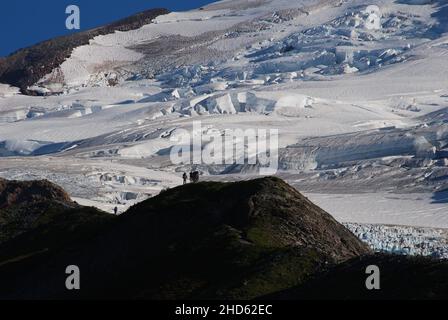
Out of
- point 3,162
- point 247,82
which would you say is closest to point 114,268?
point 3,162

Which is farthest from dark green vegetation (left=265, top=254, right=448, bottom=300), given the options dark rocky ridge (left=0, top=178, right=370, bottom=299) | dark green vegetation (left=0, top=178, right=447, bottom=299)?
dark rocky ridge (left=0, top=178, right=370, bottom=299)

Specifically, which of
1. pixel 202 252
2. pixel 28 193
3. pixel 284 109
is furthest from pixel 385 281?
pixel 284 109

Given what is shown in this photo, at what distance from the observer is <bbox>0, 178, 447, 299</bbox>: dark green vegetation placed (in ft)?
87.9

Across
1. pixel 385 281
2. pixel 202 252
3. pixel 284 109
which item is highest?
pixel 284 109

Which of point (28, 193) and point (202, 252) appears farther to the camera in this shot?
point (28, 193)

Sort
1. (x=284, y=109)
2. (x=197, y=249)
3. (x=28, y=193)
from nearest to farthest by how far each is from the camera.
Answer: (x=197, y=249) → (x=28, y=193) → (x=284, y=109)

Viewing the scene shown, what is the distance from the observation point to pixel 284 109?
136000 millimetres

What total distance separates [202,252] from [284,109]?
108 m

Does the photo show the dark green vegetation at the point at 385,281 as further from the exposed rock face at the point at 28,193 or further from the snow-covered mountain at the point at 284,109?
the snow-covered mountain at the point at 284,109

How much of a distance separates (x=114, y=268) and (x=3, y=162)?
265ft

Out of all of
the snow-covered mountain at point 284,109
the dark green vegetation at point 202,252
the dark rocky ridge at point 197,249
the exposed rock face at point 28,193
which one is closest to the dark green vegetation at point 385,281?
the dark green vegetation at point 202,252

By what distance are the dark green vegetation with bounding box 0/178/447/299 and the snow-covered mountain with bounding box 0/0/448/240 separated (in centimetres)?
4561

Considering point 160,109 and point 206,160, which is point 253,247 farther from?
point 160,109

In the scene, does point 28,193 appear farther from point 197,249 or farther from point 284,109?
point 284,109
